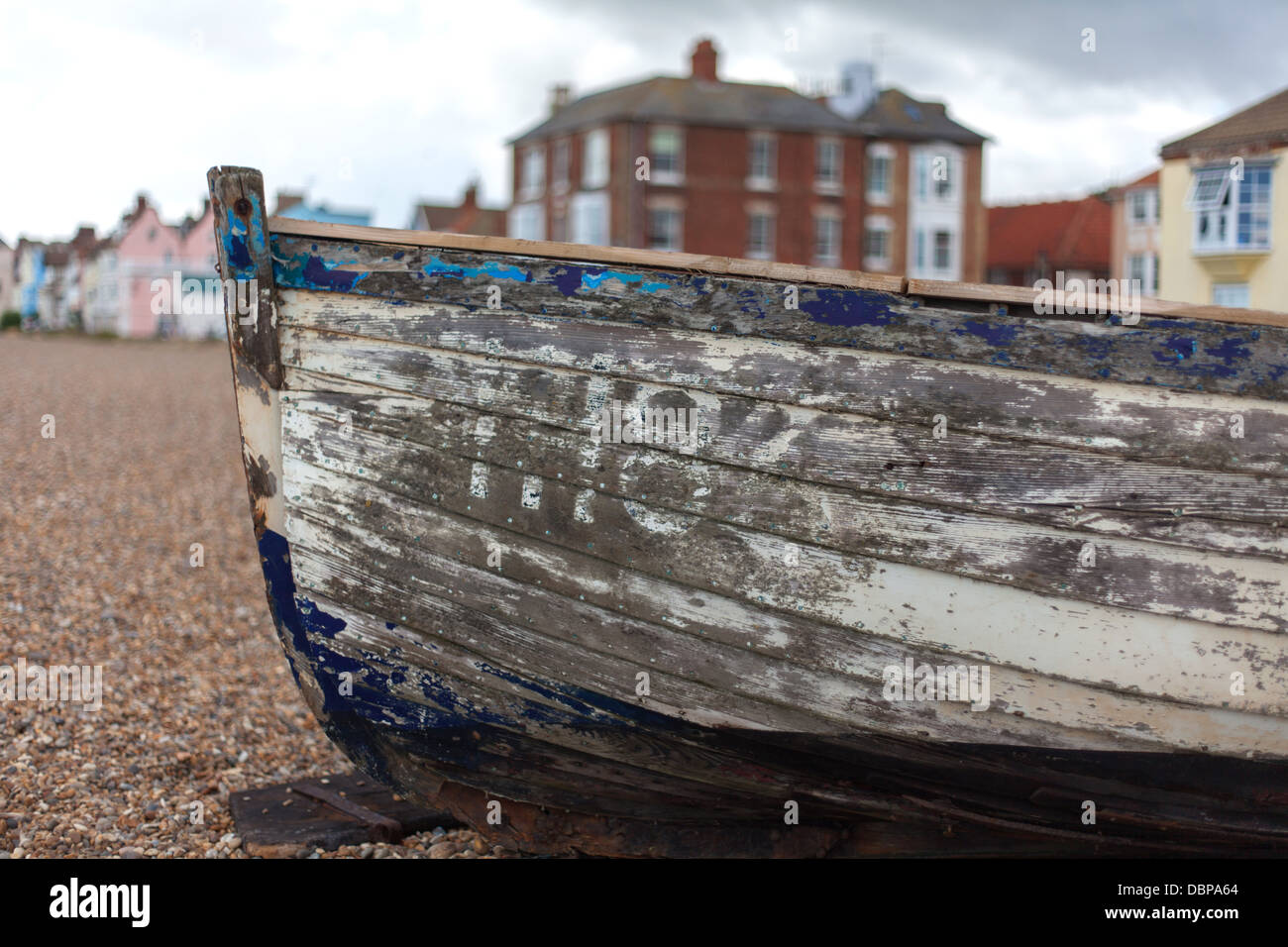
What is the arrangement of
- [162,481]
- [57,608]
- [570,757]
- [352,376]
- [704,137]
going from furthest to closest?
1. [704,137]
2. [162,481]
3. [57,608]
4. [570,757]
5. [352,376]

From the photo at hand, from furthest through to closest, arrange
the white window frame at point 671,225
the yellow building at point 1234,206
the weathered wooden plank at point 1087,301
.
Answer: the white window frame at point 671,225 < the yellow building at point 1234,206 < the weathered wooden plank at point 1087,301

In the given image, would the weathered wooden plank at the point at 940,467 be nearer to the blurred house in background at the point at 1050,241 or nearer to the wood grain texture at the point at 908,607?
the wood grain texture at the point at 908,607

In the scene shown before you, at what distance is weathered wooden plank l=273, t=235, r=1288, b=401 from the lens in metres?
3.05

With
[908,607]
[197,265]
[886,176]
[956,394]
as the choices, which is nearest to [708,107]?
[886,176]

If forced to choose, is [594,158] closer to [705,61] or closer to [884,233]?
[705,61]

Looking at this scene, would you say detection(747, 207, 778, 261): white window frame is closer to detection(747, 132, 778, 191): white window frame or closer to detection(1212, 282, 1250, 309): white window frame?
detection(747, 132, 778, 191): white window frame

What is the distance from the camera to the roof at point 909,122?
39.0 meters

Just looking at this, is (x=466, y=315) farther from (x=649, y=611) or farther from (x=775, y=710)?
(x=775, y=710)

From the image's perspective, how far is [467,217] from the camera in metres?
55.6

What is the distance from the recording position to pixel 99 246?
174 feet

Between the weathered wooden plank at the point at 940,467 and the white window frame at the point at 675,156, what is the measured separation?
3446cm

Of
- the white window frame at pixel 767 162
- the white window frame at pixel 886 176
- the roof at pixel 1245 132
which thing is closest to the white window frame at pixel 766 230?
the white window frame at pixel 767 162
